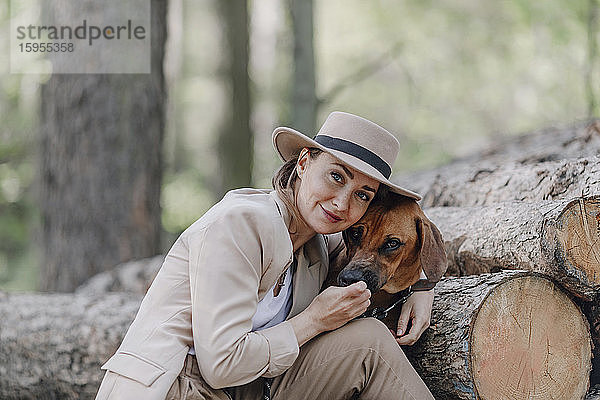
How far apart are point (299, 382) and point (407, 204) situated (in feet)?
2.81

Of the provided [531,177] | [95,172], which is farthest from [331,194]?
[95,172]

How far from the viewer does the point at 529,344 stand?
9.02 ft

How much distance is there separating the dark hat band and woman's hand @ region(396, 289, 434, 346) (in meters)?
0.61

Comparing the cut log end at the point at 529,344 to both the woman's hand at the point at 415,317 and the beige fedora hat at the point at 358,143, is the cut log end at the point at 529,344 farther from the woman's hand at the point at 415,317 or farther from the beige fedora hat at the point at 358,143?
the beige fedora hat at the point at 358,143

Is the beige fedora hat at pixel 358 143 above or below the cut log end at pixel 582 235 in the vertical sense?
above

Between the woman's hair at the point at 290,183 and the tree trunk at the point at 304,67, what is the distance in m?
4.28

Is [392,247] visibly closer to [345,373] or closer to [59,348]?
[345,373]

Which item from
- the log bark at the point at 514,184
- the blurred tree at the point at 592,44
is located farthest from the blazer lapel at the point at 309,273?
the blurred tree at the point at 592,44

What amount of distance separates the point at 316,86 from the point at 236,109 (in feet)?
9.33

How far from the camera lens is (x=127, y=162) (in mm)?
6328

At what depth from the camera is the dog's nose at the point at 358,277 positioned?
2.62 metres

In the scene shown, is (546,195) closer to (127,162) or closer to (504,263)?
(504,263)

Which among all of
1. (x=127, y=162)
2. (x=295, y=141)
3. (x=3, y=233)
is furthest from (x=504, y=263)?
(x=3, y=233)

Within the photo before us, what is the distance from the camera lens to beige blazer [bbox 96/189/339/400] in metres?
2.34
